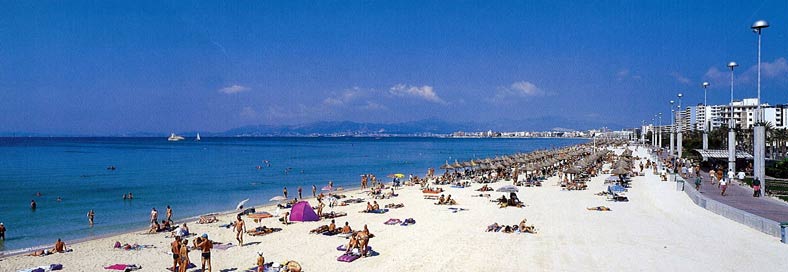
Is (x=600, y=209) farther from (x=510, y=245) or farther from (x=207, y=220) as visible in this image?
(x=207, y=220)

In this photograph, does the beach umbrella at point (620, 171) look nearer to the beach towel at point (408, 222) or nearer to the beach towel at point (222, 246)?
the beach towel at point (408, 222)

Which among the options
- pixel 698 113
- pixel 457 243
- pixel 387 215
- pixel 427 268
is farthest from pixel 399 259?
pixel 698 113

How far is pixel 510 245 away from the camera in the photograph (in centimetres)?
1316

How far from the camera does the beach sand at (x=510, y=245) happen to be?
36.9 ft

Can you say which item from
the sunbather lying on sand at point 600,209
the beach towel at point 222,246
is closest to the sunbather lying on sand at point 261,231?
the beach towel at point 222,246

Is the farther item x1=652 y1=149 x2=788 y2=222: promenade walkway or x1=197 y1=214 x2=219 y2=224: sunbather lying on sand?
x1=197 y1=214 x2=219 y2=224: sunbather lying on sand

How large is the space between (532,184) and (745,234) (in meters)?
15.2

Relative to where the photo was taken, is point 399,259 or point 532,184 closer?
point 399,259

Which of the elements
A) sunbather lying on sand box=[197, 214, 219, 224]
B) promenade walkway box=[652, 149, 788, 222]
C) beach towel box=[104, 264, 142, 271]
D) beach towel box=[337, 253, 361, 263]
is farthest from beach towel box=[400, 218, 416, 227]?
promenade walkway box=[652, 149, 788, 222]

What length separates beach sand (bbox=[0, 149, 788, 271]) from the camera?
11250mm

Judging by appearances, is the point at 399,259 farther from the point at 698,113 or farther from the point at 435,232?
the point at 698,113

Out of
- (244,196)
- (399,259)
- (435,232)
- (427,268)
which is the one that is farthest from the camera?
(244,196)

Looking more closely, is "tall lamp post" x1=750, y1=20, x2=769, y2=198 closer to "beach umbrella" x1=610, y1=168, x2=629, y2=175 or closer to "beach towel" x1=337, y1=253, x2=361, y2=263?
"beach umbrella" x1=610, y1=168, x2=629, y2=175

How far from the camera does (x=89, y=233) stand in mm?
17516
